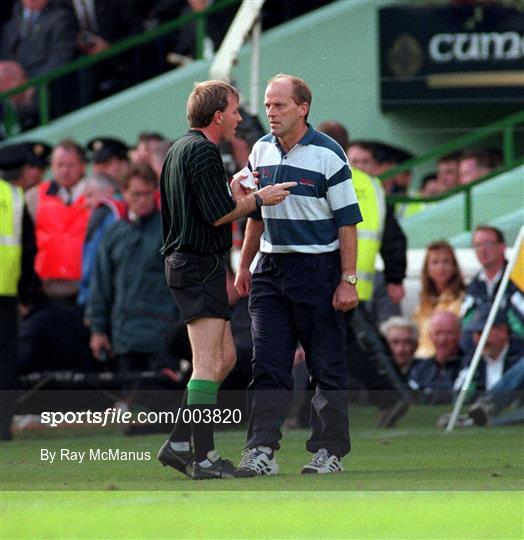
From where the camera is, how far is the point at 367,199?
42.5 feet

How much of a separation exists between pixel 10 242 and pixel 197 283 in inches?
146

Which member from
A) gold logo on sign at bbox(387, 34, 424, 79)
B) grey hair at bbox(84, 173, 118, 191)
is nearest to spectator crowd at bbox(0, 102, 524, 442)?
grey hair at bbox(84, 173, 118, 191)

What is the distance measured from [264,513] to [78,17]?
37.2 ft

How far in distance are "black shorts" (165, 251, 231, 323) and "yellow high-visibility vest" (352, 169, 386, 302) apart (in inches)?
138

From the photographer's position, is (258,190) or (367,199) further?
(367,199)

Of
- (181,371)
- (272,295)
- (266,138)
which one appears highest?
(266,138)

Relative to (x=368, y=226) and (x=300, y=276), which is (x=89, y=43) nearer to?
(x=368, y=226)

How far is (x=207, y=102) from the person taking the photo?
9406 millimetres

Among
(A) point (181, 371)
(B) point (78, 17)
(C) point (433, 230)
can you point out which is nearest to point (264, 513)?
(A) point (181, 371)

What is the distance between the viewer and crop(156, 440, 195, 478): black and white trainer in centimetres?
954

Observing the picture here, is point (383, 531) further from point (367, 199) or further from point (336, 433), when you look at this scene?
point (367, 199)

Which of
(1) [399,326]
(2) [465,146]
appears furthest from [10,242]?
(2) [465,146]

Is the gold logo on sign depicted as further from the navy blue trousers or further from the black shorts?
the black shorts

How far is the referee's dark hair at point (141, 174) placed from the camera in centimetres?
1330
